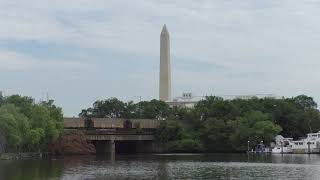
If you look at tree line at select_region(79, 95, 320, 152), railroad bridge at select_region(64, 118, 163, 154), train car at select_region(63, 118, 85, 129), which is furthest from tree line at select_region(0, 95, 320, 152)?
train car at select_region(63, 118, 85, 129)

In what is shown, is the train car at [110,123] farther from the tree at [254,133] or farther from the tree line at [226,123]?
the tree at [254,133]

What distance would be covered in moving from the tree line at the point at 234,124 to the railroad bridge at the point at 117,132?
5.28m

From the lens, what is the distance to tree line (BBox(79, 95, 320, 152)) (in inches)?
6078

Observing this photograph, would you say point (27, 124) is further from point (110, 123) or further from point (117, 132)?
point (110, 123)

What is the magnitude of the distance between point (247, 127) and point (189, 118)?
22623 mm

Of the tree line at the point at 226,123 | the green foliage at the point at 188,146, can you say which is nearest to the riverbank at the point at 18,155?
the tree line at the point at 226,123

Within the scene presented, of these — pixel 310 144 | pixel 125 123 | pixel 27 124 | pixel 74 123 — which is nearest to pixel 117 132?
pixel 125 123

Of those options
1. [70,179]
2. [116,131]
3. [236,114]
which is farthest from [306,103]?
[70,179]

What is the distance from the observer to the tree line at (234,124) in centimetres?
15438

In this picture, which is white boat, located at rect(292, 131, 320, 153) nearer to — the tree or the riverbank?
the tree

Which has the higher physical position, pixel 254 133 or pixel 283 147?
pixel 254 133

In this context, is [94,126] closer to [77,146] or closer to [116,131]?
[116,131]

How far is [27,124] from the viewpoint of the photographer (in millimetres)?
116625

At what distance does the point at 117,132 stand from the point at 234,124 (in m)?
32.8
